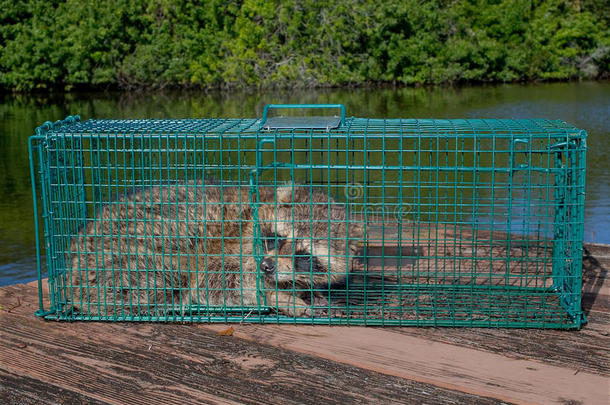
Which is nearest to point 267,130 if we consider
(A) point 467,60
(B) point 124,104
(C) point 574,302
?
(C) point 574,302

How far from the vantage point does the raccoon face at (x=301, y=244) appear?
3877mm

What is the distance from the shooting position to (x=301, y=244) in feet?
13.0

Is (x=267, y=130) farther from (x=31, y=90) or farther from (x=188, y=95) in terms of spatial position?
(x=31, y=90)

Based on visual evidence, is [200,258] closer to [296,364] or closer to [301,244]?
[301,244]

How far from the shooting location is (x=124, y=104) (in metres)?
20.4

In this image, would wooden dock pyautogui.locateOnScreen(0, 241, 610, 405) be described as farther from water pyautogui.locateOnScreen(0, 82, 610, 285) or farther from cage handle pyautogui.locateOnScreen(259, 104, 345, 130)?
water pyautogui.locateOnScreen(0, 82, 610, 285)

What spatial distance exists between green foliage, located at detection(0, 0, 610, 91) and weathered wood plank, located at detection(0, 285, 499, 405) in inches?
734

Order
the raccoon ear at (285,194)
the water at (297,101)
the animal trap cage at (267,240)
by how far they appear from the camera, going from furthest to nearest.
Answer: the water at (297,101), the raccoon ear at (285,194), the animal trap cage at (267,240)

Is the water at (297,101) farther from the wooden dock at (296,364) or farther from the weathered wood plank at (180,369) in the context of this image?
the wooden dock at (296,364)

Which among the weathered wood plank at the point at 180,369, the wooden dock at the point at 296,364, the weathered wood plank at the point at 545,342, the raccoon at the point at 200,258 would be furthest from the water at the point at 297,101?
the weathered wood plank at the point at 545,342

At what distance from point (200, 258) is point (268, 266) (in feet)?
1.91

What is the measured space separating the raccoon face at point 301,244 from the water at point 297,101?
14.0ft

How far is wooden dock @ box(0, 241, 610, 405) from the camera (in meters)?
3.13

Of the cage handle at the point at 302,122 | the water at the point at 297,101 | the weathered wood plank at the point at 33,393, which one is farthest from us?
the water at the point at 297,101
